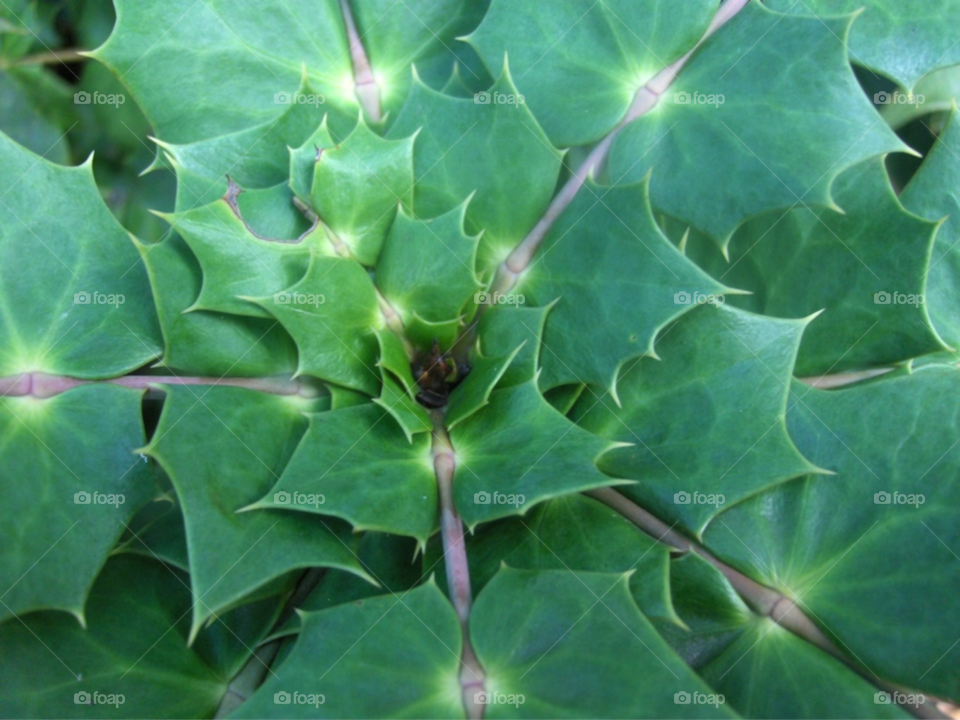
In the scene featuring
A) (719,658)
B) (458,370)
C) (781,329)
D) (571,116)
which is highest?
(571,116)

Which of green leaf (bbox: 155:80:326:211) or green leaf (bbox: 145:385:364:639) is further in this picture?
green leaf (bbox: 155:80:326:211)

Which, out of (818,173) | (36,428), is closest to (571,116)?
(818,173)

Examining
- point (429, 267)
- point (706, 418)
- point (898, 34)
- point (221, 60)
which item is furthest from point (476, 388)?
point (898, 34)

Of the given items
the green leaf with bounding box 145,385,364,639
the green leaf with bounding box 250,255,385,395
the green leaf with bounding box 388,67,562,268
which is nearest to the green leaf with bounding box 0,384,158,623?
the green leaf with bounding box 145,385,364,639

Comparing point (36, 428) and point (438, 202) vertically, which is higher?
point (438, 202)

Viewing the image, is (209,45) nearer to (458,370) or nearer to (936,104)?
(458,370)

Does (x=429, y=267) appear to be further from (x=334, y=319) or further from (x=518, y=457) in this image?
(x=518, y=457)

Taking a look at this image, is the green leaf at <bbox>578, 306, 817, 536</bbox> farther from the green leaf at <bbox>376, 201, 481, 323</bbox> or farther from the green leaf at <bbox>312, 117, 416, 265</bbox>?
the green leaf at <bbox>312, 117, 416, 265</bbox>
